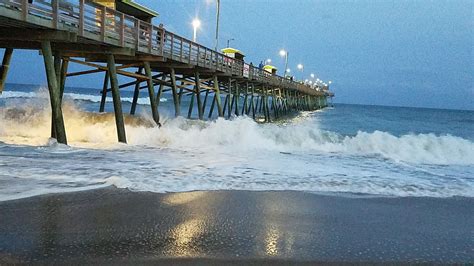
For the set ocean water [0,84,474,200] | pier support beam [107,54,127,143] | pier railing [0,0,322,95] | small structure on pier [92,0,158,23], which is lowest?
ocean water [0,84,474,200]

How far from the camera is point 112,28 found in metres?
13.2

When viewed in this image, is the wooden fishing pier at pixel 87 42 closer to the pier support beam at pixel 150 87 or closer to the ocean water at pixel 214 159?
the pier support beam at pixel 150 87

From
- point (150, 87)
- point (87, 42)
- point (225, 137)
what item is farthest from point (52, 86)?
point (225, 137)

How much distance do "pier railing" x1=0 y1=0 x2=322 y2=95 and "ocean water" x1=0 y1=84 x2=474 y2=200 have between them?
302 centimetres

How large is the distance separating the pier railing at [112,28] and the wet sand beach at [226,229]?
16.1ft

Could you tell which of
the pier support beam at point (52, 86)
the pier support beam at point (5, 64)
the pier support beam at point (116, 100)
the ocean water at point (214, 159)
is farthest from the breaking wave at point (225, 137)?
the pier support beam at point (52, 86)

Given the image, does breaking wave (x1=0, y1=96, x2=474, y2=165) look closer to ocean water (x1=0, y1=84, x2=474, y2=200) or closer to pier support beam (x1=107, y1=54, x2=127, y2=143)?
ocean water (x1=0, y1=84, x2=474, y2=200)

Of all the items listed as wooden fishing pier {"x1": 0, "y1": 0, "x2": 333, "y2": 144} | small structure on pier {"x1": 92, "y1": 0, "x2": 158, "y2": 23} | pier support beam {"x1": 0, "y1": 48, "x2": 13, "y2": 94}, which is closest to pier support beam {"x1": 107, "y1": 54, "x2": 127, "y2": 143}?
wooden fishing pier {"x1": 0, "y1": 0, "x2": 333, "y2": 144}

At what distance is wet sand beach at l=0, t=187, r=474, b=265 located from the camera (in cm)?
393

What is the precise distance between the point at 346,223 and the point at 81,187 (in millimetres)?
Answer: 4177

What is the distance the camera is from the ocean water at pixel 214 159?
7.46 m

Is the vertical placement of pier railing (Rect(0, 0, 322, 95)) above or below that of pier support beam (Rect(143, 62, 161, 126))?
above

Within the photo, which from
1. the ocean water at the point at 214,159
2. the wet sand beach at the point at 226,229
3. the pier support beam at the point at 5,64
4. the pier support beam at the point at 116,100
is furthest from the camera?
the pier support beam at the point at 5,64

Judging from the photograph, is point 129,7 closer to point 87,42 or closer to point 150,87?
point 150,87
